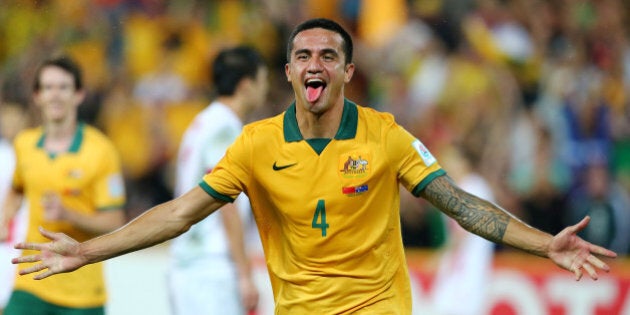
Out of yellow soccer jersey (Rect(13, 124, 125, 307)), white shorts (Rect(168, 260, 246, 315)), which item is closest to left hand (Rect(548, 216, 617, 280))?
white shorts (Rect(168, 260, 246, 315))

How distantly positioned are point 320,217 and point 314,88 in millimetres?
594

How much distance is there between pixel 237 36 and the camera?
46.6ft

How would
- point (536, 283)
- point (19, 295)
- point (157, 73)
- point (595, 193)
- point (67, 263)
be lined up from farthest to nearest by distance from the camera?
point (157, 73), point (595, 193), point (536, 283), point (19, 295), point (67, 263)

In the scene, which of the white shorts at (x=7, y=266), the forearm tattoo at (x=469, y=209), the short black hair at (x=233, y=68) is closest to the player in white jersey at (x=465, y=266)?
the short black hair at (x=233, y=68)

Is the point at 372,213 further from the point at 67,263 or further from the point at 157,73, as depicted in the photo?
the point at 157,73

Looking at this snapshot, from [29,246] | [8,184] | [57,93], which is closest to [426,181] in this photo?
[29,246]

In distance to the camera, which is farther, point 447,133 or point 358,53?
point 358,53

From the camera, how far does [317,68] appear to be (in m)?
5.66

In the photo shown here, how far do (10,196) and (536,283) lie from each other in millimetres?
5484

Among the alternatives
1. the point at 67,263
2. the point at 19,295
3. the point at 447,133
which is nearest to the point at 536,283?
the point at 447,133

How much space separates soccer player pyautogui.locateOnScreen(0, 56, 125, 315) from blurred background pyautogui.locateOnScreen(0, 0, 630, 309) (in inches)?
206

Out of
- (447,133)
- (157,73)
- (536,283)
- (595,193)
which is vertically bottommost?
(536,283)

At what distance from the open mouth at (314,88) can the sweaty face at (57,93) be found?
293 centimetres

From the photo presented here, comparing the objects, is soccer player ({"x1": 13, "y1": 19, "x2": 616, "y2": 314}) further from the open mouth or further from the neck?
the neck
